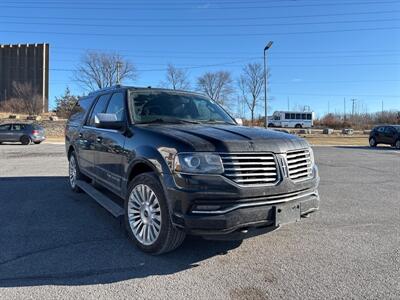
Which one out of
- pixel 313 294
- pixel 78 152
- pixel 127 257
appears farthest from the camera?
pixel 78 152

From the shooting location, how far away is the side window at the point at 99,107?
6.22 m

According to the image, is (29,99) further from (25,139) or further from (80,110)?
(80,110)

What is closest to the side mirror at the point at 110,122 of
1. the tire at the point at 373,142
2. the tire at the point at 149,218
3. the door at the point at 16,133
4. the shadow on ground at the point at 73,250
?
the tire at the point at 149,218

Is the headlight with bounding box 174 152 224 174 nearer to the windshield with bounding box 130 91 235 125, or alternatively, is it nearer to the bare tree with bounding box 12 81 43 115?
the windshield with bounding box 130 91 235 125

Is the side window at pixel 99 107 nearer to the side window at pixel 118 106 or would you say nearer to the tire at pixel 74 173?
the side window at pixel 118 106

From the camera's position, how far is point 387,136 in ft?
91.1

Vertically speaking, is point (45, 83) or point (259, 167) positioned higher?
point (45, 83)

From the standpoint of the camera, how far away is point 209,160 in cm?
374

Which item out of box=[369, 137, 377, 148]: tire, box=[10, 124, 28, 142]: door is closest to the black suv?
box=[10, 124, 28, 142]: door

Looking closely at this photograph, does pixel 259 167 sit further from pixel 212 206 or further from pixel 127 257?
pixel 127 257

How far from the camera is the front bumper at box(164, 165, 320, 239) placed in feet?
12.0

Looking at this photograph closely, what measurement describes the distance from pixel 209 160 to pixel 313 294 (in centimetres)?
151

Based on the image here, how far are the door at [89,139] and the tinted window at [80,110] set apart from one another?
37 centimetres

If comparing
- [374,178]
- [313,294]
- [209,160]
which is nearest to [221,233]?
[209,160]
